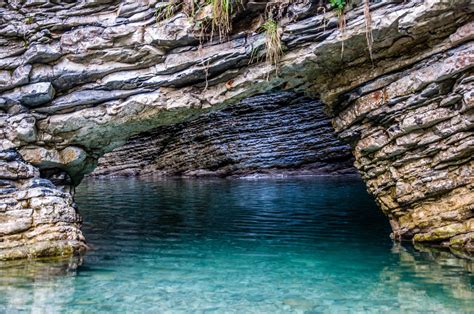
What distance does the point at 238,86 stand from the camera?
7828mm

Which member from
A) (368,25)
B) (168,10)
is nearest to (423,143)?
(368,25)

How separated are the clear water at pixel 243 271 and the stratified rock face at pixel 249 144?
10880 millimetres

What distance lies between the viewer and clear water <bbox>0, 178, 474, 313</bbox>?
5.05m

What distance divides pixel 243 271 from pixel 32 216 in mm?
3713

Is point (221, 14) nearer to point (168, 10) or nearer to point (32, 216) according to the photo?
point (168, 10)

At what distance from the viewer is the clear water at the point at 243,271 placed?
5055 millimetres

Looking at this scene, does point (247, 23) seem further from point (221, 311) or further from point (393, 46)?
point (221, 311)

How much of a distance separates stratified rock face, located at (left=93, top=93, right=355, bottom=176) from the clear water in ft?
35.7

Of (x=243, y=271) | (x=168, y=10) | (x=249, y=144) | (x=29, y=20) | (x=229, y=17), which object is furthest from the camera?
(x=249, y=144)

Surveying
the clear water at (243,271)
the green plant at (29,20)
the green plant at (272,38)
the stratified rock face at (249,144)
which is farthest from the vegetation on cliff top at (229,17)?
the stratified rock face at (249,144)

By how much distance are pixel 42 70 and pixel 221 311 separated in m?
5.53

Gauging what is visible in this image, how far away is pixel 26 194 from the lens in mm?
7535

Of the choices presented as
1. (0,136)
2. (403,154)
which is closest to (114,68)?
(0,136)

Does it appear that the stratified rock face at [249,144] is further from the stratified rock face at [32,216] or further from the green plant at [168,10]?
the stratified rock face at [32,216]
